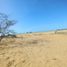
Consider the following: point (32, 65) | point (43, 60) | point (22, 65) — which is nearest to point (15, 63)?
point (22, 65)

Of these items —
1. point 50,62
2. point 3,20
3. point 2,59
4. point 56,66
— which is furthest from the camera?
point 3,20

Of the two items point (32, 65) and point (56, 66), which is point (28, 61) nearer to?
point (32, 65)

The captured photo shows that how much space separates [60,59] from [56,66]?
1064mm

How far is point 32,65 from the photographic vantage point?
23.0 ft

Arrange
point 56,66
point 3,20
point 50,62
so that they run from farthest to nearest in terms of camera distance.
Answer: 1. point 3,20
2. point 50,62
3. point 56,66

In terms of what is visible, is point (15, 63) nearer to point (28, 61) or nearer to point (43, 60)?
point (28, 61)

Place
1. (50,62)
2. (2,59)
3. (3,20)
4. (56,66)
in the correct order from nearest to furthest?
(56,66), (50,62), (2,59), (3,20)

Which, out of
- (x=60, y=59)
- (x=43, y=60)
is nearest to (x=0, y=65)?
(x=43, y=60)

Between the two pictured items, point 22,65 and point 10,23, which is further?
point 10,23

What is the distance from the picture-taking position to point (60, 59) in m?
7.81

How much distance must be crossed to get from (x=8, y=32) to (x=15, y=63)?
839 cm

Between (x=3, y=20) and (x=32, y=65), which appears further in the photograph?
(x=3, y=20)

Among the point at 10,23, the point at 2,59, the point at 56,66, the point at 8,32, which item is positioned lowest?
the point at 56,66

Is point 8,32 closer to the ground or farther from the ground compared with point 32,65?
farther from the ground
